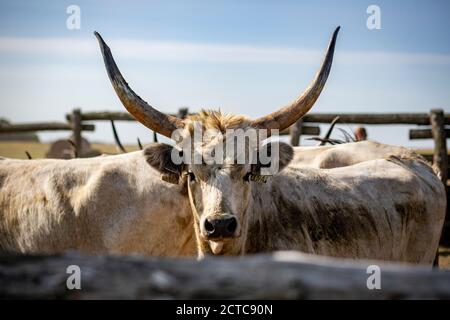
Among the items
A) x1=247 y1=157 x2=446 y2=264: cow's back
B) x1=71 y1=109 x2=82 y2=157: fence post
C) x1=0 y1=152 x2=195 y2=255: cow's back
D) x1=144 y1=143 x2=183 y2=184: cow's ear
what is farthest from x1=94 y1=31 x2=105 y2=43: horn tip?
x1=71 y1=109 x2=82 y2=157: fence post

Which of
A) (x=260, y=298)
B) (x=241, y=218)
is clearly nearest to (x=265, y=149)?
(x=241, y=218)

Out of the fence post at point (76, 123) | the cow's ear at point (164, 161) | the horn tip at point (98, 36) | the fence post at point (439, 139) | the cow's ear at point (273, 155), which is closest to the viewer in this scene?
the cow's ear at point (273, 155)

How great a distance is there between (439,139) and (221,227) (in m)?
9.31

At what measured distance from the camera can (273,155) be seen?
177 inches

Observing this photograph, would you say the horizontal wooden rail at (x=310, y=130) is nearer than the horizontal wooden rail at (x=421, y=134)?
No

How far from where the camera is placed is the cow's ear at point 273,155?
14.4 ft

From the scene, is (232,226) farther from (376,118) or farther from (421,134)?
(421,134)

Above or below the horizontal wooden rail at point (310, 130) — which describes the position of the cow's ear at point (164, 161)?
above

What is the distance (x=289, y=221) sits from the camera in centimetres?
471

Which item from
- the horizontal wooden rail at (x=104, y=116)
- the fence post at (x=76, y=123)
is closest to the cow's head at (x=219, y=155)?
the horizontal wooden rail at (x=104, y=116)

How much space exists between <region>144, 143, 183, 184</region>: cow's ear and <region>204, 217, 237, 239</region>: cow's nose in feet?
3.03

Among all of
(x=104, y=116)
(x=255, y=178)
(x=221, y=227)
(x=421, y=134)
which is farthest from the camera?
(x=104, y=116)

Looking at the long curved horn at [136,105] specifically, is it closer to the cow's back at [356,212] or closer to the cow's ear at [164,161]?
the cow's ear at [164,161]

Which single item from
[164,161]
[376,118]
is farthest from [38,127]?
[164,161]
